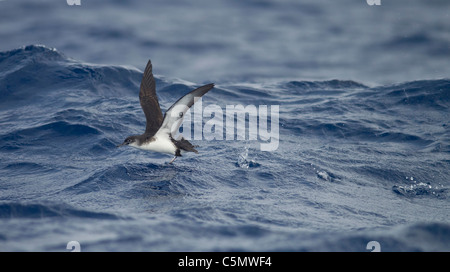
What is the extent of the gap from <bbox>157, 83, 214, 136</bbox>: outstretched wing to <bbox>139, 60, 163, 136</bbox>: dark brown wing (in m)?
0.32

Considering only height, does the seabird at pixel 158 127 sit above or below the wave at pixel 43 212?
above

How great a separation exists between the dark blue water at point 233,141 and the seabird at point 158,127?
0.52 meters

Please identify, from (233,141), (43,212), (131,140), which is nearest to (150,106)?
(131,140)

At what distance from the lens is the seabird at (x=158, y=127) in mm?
9097

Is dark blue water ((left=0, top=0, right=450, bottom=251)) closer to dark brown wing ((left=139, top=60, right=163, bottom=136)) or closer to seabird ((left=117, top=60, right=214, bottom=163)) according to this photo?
seabird ((left=117, top=60, right=214, bottom=163))

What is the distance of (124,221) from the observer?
25.2 feet

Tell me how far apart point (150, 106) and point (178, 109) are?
1.16 metres

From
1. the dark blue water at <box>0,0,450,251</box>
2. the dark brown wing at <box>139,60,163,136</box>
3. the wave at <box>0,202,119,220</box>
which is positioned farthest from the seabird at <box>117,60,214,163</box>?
the wave at <box>0,202,119,220</box>

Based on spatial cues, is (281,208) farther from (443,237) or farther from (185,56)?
(185,56)

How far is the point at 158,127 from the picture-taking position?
9.70 metres


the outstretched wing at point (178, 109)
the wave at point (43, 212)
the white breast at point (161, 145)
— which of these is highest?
the outstretched wing at point (178, 109)

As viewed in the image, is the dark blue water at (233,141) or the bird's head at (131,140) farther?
the bird's head at (131,140)

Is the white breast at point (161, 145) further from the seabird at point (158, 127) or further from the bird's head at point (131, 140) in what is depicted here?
the bird's head at point (131, 140)

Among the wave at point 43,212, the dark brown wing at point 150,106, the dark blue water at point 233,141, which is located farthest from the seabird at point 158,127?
the wave at point 43,212
